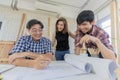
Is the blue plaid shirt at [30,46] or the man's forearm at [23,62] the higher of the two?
the blue plaid shirt at [30,46]

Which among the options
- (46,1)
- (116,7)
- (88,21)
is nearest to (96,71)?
(88,21)

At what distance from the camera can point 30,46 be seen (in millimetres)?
1229

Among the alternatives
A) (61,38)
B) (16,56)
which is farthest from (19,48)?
(61,38)

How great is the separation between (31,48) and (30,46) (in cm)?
2

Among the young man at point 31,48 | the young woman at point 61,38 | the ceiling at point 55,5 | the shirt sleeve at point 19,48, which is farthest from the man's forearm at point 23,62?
the ceiling at point 55,5

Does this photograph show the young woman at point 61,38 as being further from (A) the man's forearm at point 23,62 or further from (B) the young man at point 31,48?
(A) the man's forearm at point 23,62

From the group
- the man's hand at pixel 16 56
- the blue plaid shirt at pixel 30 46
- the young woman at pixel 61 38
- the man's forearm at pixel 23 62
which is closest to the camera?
the man's forearm at pixel 23 62

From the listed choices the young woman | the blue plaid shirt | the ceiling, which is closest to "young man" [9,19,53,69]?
the blue plaid shirt

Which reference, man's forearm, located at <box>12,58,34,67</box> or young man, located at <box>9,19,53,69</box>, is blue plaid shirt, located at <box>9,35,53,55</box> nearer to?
young man, located at <box>9,19,53,69</box>

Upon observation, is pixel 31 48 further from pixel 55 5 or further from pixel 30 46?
pixel 55 5

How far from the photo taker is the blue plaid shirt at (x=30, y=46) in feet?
3.71

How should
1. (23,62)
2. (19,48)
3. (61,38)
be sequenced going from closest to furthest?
1. (23,62)
2. (19,48)
3. (61,38)

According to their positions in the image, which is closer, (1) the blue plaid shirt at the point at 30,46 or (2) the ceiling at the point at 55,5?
(1) the blue plaid shirt at the point at 30,46

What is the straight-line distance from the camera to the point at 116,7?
1.71 m
